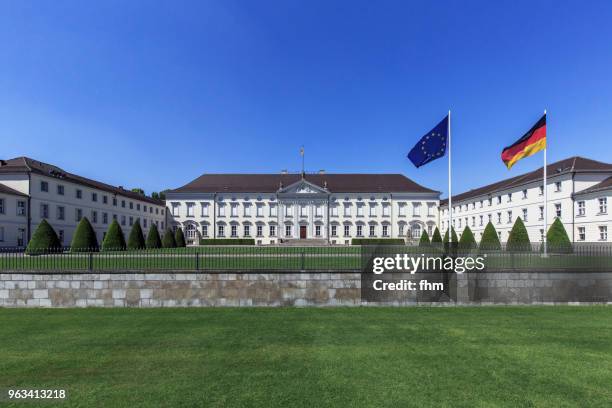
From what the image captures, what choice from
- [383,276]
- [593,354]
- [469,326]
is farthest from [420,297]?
[593,354]

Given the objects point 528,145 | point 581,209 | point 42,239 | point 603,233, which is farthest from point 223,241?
point 603,233

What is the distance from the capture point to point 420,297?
10875mm

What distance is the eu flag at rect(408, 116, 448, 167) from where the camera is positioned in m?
13.0

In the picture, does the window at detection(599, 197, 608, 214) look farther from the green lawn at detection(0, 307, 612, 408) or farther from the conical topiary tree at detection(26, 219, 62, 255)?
the conical topiary tree at detection(26, 219, 62, 255)

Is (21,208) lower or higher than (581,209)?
higher

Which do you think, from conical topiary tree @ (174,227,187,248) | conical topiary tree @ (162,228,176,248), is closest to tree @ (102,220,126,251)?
conical topiary tree @ (162,228,176,248)

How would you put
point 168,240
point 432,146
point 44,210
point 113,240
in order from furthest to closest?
point 168,240 → point 44,210 → point 113,240 → point 432,146

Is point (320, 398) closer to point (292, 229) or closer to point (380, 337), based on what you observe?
point (380, 337)

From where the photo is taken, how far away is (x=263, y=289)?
11.0 metres

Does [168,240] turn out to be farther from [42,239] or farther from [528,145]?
[528,145]

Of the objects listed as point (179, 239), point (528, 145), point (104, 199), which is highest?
point (528, 145)

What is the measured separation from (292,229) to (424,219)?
23738 millimetres

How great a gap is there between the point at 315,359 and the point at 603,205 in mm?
37967

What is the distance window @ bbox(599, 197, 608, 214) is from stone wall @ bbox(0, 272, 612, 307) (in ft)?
86.2
